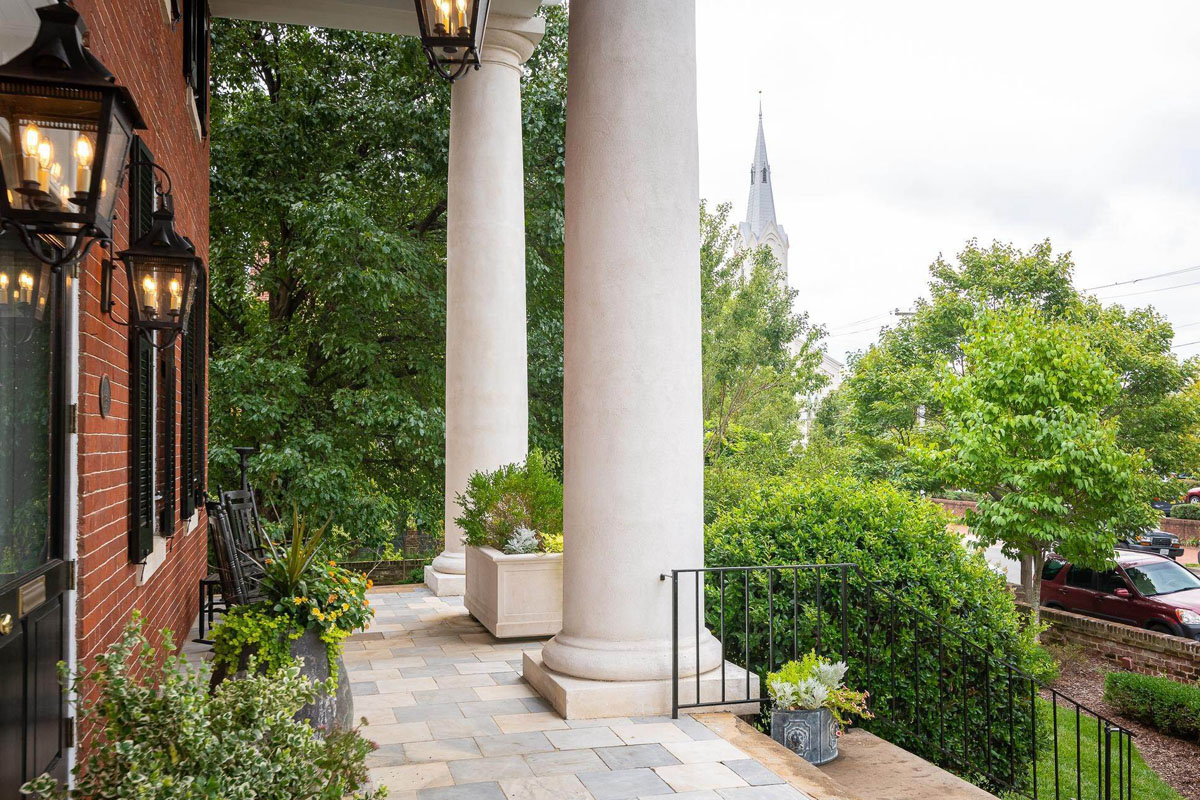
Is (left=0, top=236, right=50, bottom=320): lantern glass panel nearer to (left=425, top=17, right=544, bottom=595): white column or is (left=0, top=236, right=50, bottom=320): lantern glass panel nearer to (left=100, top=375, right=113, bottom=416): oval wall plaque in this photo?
(left=100, top=375, right=113, bottom=416): oval wall plaque

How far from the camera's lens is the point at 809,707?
6215 millimetres

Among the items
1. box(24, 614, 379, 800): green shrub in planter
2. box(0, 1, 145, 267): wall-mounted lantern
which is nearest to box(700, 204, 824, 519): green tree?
box(24, 614, 379, 800): green shrub in planter

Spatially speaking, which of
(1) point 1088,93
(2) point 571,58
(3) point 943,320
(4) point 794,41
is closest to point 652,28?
(2) point 571,58

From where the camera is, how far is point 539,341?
57.7ft

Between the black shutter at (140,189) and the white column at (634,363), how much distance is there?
2.84 meters

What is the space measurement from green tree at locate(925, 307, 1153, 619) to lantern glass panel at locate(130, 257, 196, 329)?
15.9m

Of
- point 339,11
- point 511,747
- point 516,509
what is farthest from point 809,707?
point 339,11

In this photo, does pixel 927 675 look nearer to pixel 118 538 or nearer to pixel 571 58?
pixel 571 58

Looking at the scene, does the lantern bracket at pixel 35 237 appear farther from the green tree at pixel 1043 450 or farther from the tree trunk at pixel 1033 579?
the tree trunk at pixel 1033 579

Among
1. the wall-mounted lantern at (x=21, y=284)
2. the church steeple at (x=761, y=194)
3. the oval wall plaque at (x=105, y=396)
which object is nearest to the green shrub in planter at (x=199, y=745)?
the wall-mounted lantern at (x=21, y=284)

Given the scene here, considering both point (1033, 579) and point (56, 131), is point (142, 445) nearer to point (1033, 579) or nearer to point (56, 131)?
point (56, 131)

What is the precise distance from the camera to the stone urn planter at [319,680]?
5.49 meters

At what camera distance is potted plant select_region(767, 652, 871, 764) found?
20.2 feet

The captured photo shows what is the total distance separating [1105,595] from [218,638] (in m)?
19.0
